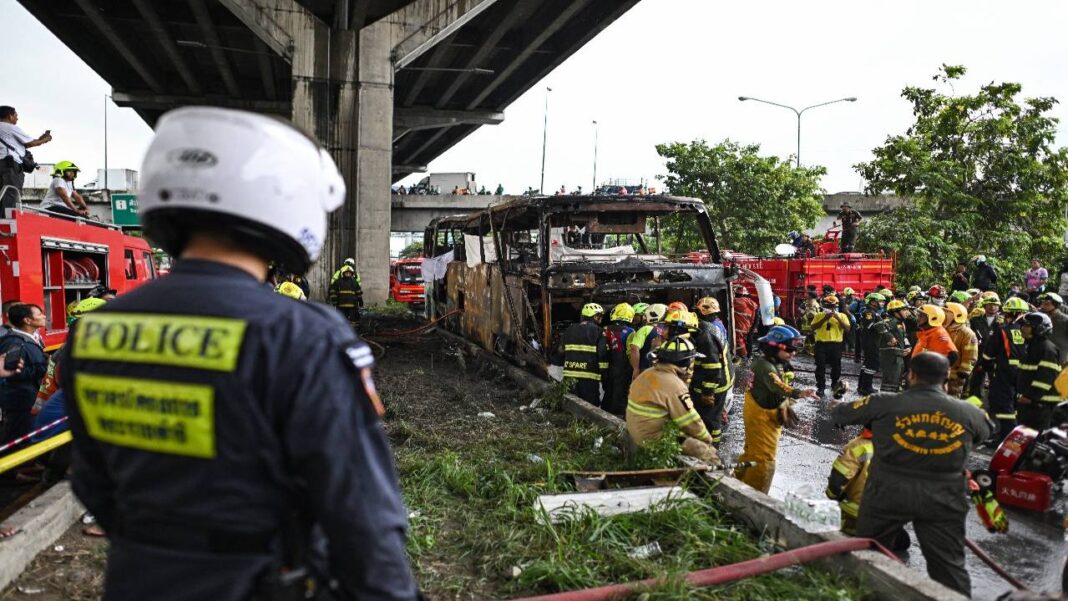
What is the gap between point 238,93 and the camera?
36562 millimetres

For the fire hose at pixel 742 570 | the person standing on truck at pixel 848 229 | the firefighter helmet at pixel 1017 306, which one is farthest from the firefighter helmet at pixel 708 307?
the person standing on truck at pixel 848 229

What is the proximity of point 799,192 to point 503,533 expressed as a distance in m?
26.0

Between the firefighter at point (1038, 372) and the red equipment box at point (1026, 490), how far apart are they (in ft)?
7.18

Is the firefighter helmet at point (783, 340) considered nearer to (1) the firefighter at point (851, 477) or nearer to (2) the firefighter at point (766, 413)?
(2) the firefighter at point (766, 413)

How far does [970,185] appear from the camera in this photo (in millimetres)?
20219

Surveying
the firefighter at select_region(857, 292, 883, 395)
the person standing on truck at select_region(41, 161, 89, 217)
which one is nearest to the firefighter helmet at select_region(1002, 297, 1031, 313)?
the firefighter at select_region(857, 292, 883, 395)

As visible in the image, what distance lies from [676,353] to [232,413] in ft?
16.4

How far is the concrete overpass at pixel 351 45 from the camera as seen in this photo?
894 inches

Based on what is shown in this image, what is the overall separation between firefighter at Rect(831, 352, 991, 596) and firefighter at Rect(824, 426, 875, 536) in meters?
0.81

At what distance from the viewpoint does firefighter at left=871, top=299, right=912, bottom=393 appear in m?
10.6

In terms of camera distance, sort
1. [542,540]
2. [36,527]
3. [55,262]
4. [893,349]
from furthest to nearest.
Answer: [893,349] → [55,262] → [542,540] → [36,527]

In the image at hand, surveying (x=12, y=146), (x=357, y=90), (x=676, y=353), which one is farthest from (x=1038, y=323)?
(x=357, y=90)

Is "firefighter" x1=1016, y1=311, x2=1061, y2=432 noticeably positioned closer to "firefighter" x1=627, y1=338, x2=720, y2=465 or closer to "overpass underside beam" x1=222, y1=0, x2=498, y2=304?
"firefighter" x1=627, y1=338, x2=720, y2=465

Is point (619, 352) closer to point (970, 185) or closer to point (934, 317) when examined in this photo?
point (934, 317)
